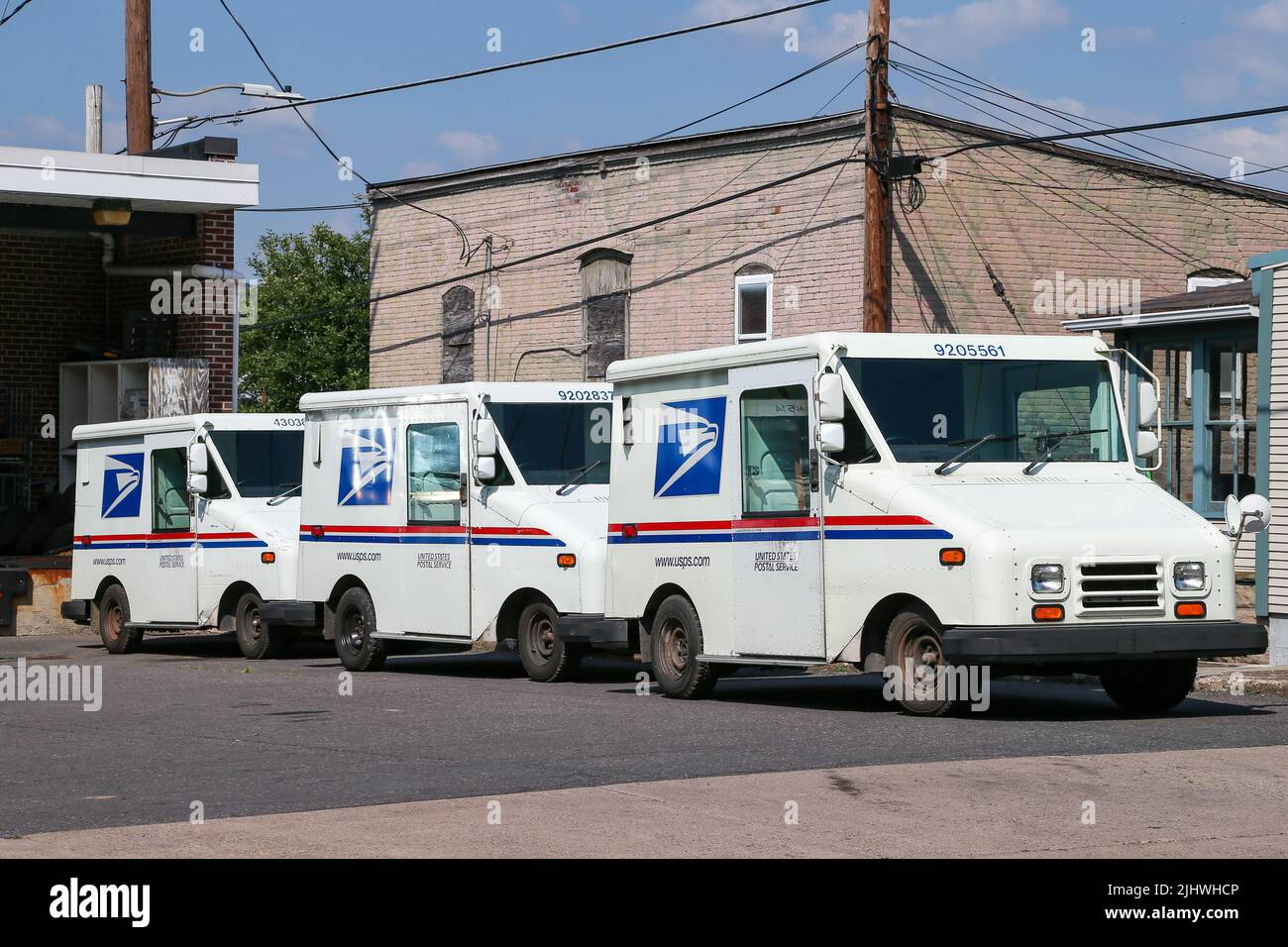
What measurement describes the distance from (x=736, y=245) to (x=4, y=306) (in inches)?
411

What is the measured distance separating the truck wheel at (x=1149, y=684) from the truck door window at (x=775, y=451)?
2.42 meters

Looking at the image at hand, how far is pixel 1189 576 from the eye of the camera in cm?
1294

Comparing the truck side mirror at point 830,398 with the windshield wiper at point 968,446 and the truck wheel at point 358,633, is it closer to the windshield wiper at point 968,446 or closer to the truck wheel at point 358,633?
the windshield wiper at point 968,446

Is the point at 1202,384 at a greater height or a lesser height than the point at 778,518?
greater

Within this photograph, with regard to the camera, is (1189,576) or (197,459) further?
(197,459)

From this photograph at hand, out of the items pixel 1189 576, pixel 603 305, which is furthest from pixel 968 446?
pixel 603 305

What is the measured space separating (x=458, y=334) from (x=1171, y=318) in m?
14.5

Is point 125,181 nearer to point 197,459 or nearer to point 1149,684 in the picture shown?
point 197,459

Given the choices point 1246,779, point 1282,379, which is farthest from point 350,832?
point 1282,379

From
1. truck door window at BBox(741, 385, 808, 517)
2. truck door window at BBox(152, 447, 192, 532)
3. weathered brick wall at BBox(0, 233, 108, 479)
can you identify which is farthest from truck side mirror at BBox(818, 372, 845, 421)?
weathered brick wall at BBox(0, 233, 108, 479)

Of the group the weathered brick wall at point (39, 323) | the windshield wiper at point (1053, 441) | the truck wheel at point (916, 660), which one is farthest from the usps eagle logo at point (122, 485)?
the windshield wiper at point (1053, 441)

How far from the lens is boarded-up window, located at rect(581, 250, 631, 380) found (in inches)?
1160

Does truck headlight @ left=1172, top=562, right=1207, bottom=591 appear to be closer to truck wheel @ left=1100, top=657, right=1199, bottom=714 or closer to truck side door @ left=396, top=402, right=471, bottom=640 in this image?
truck wheel @ left=1100, top=657, right=1199, bottom=714

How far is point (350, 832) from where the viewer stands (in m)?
8.55
